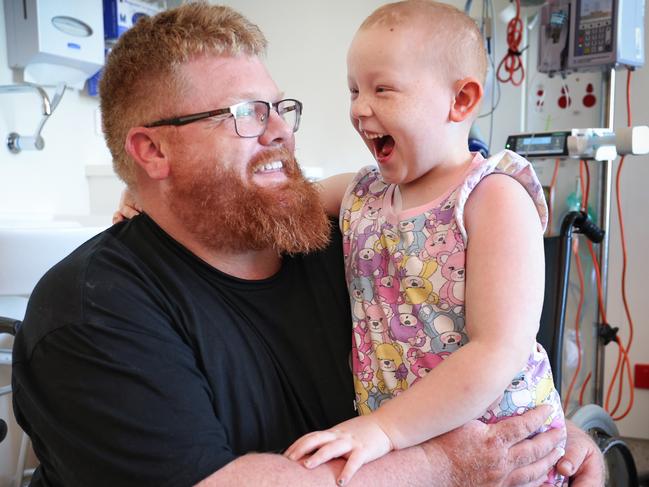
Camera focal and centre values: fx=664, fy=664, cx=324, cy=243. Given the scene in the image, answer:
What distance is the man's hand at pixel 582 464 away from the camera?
121cm

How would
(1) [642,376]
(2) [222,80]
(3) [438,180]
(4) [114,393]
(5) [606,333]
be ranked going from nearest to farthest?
1. (4) [114,393]
2. (3) [438,180]
3. (2) [222,80]
4. (5) [606,333]
5. (1) [642,376]

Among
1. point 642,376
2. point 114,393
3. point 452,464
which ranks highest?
point 114,393

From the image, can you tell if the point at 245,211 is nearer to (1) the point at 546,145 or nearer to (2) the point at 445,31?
(2) the point at 445,31

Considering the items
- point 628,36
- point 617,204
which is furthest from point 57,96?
point 617,204

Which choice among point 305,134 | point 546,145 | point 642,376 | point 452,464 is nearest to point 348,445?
point 452,464

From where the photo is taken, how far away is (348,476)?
905 mm

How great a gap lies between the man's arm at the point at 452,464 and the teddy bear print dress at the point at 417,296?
0.03 metres

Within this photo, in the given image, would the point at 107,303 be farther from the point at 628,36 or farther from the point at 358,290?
the point at 628,36

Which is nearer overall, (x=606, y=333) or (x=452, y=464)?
(x=452, y=464)

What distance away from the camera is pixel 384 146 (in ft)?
3.76

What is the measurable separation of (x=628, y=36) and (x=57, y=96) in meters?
2.12

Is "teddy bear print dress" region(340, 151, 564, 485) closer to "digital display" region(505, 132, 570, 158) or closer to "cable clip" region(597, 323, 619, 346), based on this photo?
"digital display" region(505, 132, 570, 158)

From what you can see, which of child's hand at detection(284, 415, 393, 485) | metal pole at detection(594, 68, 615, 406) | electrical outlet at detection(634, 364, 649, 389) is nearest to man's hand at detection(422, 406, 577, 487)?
child's hand at detection(284, 415, 393, 485)

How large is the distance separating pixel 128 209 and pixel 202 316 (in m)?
0.34
